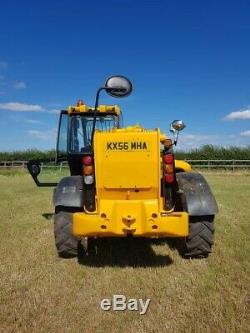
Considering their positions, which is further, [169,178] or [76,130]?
[76,130]

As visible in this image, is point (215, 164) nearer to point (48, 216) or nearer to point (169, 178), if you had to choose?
point (48, 216)

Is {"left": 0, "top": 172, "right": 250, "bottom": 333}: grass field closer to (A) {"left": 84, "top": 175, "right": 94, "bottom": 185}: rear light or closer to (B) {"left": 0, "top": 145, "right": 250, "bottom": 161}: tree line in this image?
(A) {"left": 84, "top": 175, "right": 94, "bottom": 185}: rear light

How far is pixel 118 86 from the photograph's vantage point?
5008 millimetres

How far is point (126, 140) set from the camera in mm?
5059

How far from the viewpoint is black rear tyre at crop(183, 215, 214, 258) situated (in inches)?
212

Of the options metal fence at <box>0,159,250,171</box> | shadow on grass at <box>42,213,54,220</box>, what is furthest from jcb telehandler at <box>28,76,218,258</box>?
metal fence at <box>0,159,250,171</box>

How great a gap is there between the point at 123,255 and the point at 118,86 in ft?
8.07

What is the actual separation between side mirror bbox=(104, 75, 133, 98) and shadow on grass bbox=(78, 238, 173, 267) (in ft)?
7.50

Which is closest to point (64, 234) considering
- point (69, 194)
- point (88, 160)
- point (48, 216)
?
point (69, 194)

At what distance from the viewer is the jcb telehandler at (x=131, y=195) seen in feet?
15.9

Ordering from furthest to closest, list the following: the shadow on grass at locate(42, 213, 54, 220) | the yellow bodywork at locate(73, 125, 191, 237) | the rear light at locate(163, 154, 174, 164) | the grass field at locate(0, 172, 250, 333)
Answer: the shadow on grass at locate(42, 213, 54, 220)
the rear light at locate(163, 154, 174, 164)
the yellow bodywork at locate(73, 125, 191, 237)
the grass field at locate(0, 172, 250, 333)

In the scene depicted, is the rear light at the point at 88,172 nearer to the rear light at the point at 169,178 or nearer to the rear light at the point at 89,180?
the rear light at the point at 89,180

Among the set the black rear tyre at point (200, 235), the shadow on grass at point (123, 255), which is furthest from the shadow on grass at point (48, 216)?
the black rear tyre at point (200, 235)

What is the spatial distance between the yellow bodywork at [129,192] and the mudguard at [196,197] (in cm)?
31
